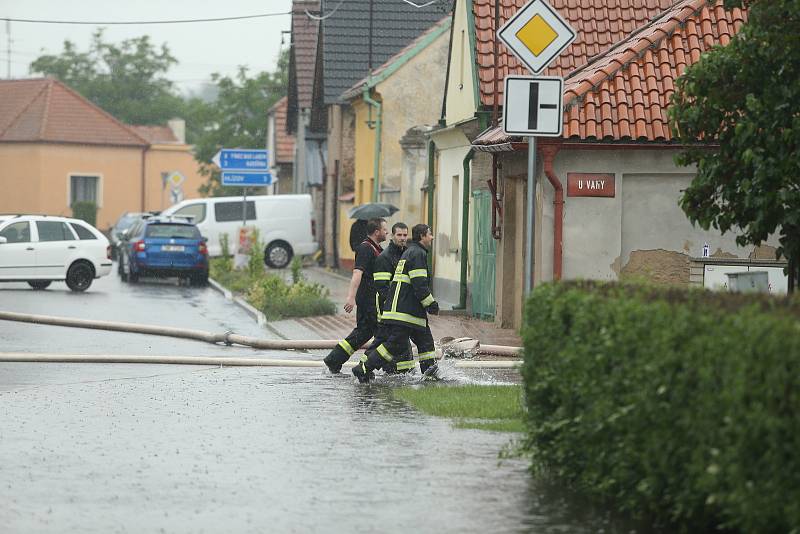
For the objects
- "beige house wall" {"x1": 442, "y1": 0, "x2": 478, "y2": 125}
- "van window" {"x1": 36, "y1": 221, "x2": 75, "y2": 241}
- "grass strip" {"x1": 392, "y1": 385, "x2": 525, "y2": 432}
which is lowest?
"grass strip" {"x1": 392, "y1": 385, "x2": 525, "y2": 432}

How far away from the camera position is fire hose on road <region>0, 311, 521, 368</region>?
17.0 m

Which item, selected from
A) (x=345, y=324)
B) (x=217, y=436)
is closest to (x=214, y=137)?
(x=345, y=324)

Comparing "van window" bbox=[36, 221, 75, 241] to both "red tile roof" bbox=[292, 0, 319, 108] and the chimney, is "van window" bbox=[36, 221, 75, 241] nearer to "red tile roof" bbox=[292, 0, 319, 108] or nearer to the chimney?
"red tile roof" bbox=[292, 0, 319, 108]

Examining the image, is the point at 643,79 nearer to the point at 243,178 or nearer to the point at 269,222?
the point at 243,178

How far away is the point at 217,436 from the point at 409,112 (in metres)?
29.1

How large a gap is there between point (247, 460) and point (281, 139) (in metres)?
54.9

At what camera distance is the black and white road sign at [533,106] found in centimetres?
1064

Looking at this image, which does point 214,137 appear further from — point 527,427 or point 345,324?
point 527,427

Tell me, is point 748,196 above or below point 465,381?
above

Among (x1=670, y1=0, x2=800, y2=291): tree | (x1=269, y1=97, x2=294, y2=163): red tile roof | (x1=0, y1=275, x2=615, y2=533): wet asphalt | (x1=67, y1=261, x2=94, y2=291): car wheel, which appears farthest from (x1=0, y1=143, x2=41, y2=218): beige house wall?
(x1=670, y1=0, x2=800, y2=291): tree

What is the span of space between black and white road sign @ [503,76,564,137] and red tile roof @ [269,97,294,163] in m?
52.8

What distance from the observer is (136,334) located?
21609mm

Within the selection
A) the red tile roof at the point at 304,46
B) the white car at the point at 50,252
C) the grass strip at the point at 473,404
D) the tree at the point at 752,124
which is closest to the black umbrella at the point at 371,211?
the white car at the point at 50,252

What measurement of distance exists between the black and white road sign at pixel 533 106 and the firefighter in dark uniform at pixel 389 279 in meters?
4.90
